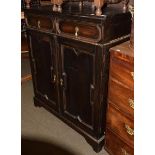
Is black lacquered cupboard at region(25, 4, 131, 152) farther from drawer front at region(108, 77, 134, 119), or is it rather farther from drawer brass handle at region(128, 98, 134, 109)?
drawer brass handle at region(128, 98, 134, 109)

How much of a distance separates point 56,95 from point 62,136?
44cm

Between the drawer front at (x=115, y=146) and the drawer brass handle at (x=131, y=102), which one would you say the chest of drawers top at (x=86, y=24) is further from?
the drawer front at (x=115, y=146)

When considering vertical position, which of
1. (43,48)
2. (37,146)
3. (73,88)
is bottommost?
(37,146)

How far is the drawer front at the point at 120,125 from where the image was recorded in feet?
5.08

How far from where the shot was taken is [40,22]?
2.01 m

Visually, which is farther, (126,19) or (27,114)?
(27,114)

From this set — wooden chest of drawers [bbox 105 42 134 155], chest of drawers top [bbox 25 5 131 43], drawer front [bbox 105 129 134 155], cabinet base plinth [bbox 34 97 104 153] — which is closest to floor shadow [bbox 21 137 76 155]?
cabinet base plinth [bbox 34 97 104 153]

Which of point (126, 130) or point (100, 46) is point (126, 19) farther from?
point (126, 130)

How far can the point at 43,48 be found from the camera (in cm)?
211

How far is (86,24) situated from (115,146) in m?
1.06

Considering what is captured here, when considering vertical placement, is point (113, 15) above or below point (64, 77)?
above

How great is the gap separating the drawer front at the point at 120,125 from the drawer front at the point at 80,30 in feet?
1.94

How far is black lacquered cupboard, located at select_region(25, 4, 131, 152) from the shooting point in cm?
155

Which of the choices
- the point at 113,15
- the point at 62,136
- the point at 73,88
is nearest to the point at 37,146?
the point at 62,136
